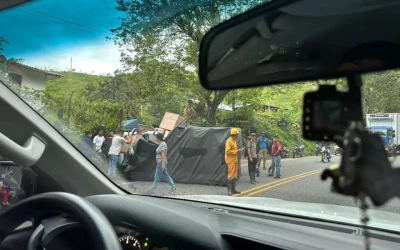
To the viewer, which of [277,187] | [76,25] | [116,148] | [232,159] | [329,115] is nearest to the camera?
[329,115]

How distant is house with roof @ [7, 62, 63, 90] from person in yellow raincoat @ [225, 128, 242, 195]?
171cm

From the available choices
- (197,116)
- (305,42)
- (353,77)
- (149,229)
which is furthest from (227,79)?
(197,116)

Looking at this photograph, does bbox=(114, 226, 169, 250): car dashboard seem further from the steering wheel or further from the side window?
the side window

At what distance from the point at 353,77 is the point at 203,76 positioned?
733 millimetres

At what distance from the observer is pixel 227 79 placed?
5.65 feet

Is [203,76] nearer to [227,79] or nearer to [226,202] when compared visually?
[227,79]

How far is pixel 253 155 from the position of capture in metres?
3.49

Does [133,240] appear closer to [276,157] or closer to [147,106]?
[276,157]

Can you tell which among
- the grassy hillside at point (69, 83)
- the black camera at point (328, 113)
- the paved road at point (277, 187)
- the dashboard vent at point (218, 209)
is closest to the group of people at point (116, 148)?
the paved road at point (277, 187)

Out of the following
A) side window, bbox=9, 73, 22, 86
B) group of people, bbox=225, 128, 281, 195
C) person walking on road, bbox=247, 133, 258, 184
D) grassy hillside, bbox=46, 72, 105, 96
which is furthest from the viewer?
grassy hillside, bbox=46, 72, 105, 96

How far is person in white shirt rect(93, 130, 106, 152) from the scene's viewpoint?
3.93 metres

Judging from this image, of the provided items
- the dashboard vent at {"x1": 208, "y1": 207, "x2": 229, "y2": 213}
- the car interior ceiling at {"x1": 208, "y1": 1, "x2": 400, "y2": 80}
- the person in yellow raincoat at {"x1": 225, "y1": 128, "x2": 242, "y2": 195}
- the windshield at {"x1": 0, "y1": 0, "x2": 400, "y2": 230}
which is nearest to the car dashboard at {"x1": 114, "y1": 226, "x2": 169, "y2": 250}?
the dashboard vent at {"x1": 208, "y1": 207, "x2": 229, "y2": 213}

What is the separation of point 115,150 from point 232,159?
1.08 meters

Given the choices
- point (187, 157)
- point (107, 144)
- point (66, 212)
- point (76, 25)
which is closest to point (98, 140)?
point (107, 144)
